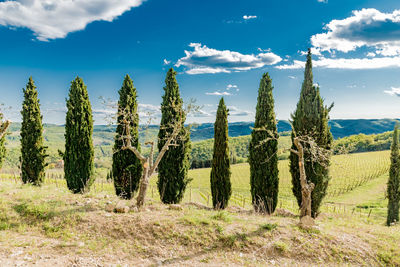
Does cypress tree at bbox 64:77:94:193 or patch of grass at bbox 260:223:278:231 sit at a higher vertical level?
cypress tree at bbox 64:77:94:193

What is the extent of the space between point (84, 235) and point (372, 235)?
485 inches

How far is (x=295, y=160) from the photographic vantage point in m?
16.8

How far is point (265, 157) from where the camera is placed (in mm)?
16953

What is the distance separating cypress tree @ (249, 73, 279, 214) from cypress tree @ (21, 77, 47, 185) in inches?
620

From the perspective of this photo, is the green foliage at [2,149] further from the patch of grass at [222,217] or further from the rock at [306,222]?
the rock at [306,222]

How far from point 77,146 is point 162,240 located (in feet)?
35.4

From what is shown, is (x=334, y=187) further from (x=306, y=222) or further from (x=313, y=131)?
(x=306, y=222)

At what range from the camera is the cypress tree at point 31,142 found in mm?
18328

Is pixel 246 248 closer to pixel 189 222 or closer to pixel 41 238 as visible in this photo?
pixel 189 222

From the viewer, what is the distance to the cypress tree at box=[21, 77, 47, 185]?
18.3 m

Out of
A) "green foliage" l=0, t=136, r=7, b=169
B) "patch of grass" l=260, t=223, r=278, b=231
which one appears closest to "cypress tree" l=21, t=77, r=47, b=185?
"green foliage" l=0, t=136, r=7, b=169

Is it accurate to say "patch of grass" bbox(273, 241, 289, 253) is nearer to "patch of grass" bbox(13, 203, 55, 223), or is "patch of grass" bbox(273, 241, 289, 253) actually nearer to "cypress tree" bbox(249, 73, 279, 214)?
"cypress tree" bbox(249, 73, 279, 214)

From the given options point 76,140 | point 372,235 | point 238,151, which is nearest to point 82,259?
point 76,140

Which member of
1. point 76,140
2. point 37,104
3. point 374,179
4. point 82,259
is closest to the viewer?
point 82,259
